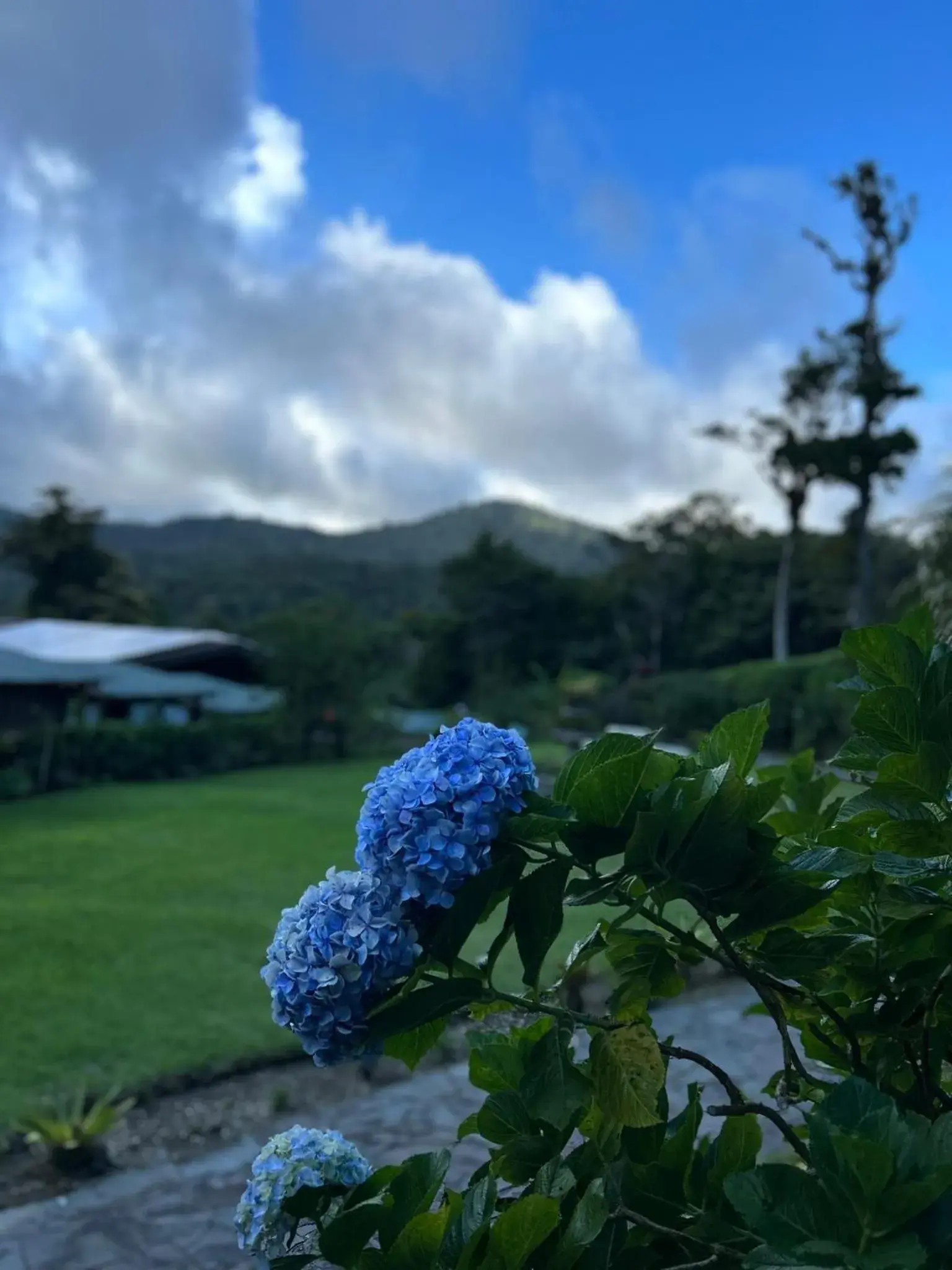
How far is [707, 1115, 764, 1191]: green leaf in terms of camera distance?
0.90 m

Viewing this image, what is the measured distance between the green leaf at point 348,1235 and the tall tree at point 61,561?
3446 cm

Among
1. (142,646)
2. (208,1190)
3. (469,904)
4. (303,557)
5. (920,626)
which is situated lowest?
(208,1190)

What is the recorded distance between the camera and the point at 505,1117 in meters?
0.88

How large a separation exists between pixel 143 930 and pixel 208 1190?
126 inches

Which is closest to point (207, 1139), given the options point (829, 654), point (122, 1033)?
point (122, 1033)

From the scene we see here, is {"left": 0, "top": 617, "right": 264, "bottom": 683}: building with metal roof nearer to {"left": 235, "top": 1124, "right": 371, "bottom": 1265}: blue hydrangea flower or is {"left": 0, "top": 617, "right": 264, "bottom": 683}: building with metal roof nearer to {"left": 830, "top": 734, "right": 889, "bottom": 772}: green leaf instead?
{"left": 235, "top": 1124, "right": 371, "bottom": 1265}: blue hydrangea flower

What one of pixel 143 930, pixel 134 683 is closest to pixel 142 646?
pixel 134 683

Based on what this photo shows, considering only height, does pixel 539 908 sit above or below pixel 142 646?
below

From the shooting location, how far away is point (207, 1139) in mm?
3682

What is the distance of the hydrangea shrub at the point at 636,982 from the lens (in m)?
0.68

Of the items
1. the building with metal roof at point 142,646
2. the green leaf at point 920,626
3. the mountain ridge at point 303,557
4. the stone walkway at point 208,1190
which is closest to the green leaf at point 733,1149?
the green leaf at point 920,626

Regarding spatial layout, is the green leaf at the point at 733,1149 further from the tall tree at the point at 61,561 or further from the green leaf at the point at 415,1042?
the tall tree at the point at 61,561

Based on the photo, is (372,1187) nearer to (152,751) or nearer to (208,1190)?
(208,1190)

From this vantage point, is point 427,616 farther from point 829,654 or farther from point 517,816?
point 517,816
